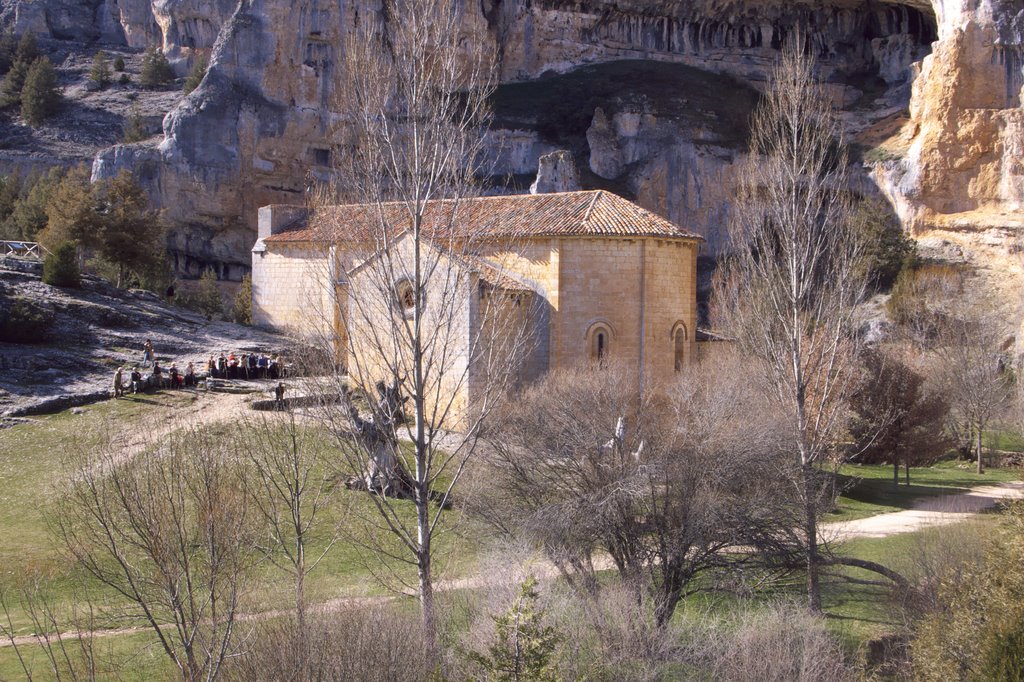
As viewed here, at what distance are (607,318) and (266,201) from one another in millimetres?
29566

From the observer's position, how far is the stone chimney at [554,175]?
43.4 m

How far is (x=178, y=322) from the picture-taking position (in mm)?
31781

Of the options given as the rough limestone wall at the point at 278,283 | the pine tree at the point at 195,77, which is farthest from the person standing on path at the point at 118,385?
the pine tree at the point at 195,77

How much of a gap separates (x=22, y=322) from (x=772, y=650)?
24219 millimetres

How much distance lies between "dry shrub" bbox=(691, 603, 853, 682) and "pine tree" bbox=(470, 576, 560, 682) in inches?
105

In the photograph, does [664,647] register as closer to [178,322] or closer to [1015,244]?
[178,322]

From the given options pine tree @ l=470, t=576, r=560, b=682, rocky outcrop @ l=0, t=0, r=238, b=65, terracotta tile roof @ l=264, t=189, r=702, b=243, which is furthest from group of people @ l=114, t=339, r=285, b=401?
rocky outcrop @ l=0, t=0, r=238, b=65

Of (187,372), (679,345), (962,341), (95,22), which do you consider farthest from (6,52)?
(962,341)

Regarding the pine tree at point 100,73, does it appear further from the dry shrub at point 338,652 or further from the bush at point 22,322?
the dry shrub at point 338,652

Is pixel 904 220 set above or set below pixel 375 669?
above

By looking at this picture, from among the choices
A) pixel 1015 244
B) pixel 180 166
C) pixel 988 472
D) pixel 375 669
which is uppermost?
pixel 180 166

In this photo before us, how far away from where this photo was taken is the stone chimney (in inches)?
1708

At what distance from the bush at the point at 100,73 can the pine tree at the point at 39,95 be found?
3.67 meters

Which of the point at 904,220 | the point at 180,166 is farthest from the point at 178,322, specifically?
the point at 904,220
